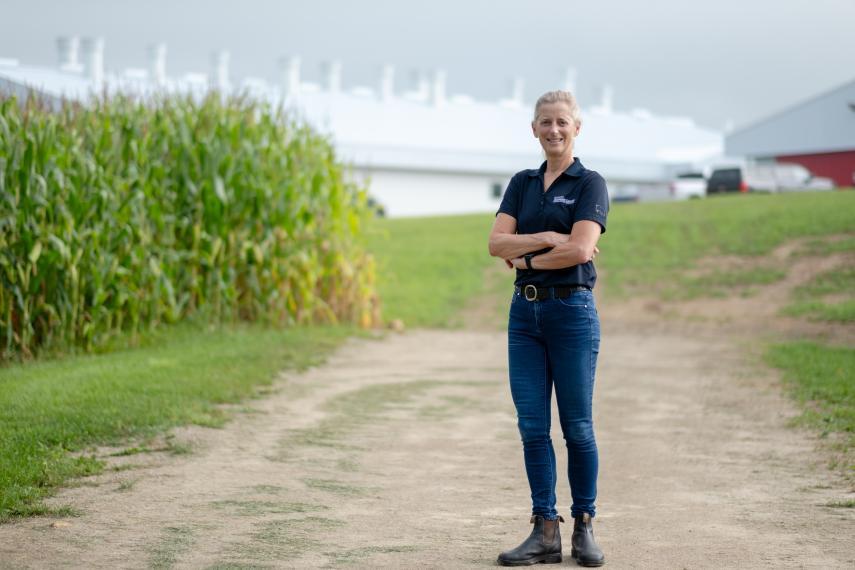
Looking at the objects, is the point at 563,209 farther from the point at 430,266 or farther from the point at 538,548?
the point at 430,266

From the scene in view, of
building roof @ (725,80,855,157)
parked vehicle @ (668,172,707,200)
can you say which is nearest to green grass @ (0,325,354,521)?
parked vehicle @ (668,172,707,200)

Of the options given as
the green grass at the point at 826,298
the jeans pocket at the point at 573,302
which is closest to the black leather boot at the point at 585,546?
the jeans pocket at the point at 573,302

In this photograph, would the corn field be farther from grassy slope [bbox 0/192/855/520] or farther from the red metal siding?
the red metal siding

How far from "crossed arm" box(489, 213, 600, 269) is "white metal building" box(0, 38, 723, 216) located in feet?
124

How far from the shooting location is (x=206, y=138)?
16.0 m

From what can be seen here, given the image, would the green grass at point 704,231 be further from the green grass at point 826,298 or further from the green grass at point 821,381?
the green grass at point 821,381

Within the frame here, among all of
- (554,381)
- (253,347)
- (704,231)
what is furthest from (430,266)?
(554,381)

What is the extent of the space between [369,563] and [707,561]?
5.36 ft

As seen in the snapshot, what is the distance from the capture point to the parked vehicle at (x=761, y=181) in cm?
4606

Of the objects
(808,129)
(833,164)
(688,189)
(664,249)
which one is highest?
(808,129)

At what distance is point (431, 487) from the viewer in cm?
772

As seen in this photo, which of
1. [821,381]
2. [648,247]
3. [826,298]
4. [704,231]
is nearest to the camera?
[821,381]

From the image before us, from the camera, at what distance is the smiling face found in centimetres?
567

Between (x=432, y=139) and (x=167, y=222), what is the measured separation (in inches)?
1688
